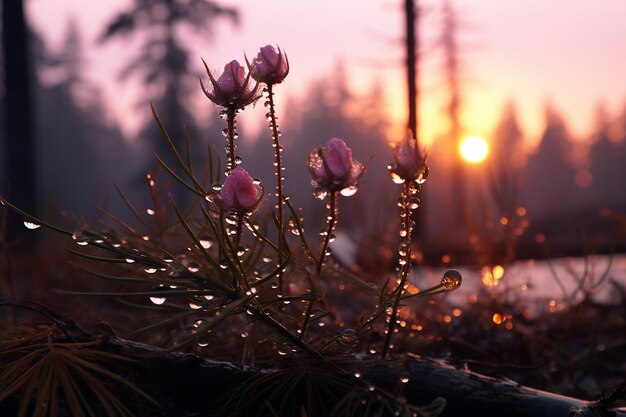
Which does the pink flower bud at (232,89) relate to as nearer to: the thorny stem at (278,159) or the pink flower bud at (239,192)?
the thorny stem at (278,159)

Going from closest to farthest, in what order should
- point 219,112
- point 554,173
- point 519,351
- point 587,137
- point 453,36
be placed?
1. point 219,112
2. point 519,351
3. point 453,36
4. point 554,173
5. point 587,137

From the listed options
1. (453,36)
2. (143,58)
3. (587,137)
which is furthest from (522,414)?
(587,137)

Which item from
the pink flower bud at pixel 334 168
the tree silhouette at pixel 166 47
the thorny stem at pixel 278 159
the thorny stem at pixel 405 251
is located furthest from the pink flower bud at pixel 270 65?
the tree silhouette at pixel 166 47

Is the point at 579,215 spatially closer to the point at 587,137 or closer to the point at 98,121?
the point at 98,121

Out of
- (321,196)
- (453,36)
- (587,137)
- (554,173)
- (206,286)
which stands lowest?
(206,286)

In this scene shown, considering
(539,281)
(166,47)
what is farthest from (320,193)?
(166,47)

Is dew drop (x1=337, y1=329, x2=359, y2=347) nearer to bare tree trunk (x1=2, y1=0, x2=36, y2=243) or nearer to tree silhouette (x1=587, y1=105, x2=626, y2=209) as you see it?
bare tree trunk (x1=2, y1=0, x2=36, y2=243)
